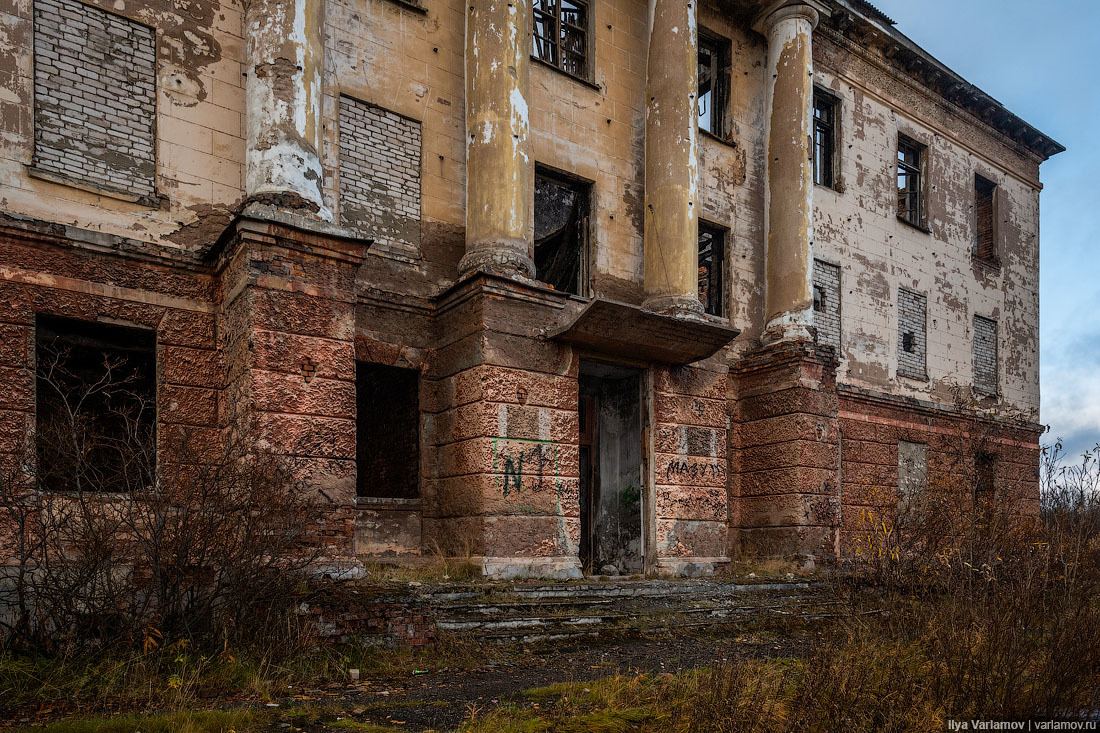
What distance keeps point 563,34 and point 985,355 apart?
1365 centimetres

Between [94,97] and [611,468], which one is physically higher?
[94,97]

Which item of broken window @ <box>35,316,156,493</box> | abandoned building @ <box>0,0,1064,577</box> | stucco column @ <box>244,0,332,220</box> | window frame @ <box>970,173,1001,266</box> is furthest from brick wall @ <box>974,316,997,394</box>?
broken window @ <box>35,316,156,493</box>

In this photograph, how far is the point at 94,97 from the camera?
29.3 ft

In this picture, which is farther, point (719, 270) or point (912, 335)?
point (912, 335)

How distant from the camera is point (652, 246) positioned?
43.5ft

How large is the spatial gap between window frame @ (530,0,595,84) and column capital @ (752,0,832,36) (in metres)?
4.06

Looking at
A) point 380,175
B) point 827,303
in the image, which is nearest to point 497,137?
point 380,175

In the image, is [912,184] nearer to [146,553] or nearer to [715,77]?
[715,77]

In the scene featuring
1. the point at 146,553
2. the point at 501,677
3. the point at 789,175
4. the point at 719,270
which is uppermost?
the point at 789,175

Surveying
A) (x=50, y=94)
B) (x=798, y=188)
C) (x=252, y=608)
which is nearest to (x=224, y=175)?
(x=50, y=94)

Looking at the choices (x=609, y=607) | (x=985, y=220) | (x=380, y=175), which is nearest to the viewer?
(x=609, y=607)

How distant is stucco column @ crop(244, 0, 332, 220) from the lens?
8930 mm

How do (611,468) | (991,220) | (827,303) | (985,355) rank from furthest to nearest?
(991,220) → (985,355) → (827,303) → (611,468)

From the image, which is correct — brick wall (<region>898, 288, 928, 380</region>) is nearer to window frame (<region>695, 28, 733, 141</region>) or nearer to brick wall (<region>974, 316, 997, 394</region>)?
brick wall (<region>974, 316, 997, 394</region>)
